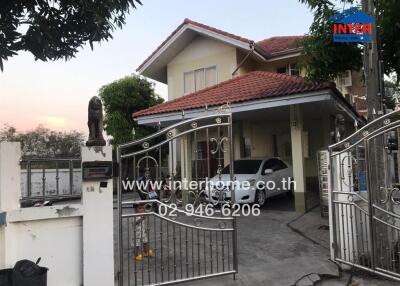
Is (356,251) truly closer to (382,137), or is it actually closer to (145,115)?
(382,137)

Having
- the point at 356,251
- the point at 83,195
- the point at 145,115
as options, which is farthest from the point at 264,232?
the point at 145,115

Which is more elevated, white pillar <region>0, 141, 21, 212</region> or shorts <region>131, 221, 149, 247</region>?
white pillar <region>0, 141, 21, 212</region>

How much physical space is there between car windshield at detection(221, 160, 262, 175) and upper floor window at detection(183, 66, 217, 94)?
15.1 ft

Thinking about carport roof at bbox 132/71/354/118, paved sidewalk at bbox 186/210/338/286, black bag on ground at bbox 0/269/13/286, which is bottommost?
paved sidewalk at bbox 186/210/338/286

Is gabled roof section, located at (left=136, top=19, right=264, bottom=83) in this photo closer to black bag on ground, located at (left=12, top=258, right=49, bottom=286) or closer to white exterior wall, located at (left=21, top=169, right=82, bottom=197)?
white exterior wall, located at (left=21, top=169, right=82, bottom=197)

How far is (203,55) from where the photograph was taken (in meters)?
15.4

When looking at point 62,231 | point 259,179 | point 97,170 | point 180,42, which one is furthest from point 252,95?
point 62,231

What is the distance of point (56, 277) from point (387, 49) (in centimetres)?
691

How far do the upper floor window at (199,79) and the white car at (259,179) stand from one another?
466cm

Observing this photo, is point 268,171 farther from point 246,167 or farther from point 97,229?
point 97,229

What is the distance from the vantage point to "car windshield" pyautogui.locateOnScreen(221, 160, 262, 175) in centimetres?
1115

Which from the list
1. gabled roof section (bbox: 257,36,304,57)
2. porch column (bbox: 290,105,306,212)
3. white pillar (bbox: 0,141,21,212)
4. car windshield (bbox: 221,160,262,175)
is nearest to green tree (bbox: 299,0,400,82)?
porch column (bbox: 290,105,306,212)

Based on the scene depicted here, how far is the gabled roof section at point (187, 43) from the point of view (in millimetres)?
13922

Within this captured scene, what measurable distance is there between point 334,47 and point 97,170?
5353mm
